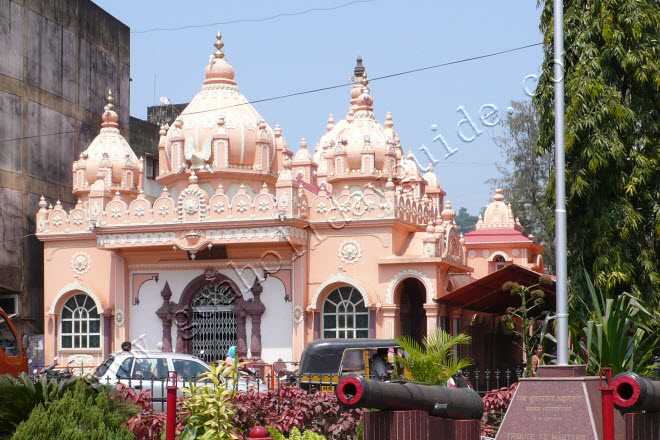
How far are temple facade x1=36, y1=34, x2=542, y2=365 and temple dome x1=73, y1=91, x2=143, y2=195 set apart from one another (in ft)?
1.79

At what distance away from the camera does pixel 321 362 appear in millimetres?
19047

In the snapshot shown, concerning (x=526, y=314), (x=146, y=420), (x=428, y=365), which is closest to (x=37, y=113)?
(x=526, y=314)

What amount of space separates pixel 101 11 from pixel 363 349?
17833mm

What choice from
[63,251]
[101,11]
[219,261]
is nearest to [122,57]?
[101,11]

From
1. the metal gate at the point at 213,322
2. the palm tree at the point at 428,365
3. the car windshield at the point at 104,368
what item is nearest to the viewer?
the palm tree at the point at 428,365

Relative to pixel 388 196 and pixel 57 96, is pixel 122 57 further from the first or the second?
pixel 388 196

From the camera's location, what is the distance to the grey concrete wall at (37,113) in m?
26.4

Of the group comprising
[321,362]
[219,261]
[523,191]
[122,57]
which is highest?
[122,57]

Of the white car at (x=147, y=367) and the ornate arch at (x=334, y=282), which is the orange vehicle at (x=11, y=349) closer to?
the white car at (x=147, y=367)

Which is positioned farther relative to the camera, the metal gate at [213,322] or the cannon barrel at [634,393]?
the metal gate at [213,322]

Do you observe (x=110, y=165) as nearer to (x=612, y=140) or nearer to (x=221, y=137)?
(x=221, y=137)

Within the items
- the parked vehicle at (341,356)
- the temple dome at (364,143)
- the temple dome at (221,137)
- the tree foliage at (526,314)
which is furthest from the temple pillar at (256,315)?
the tree foliage at (526,314)

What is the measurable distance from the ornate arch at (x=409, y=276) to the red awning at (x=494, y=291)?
26 centimetres

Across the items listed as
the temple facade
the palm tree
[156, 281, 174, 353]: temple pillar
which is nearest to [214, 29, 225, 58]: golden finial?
the temple facade
